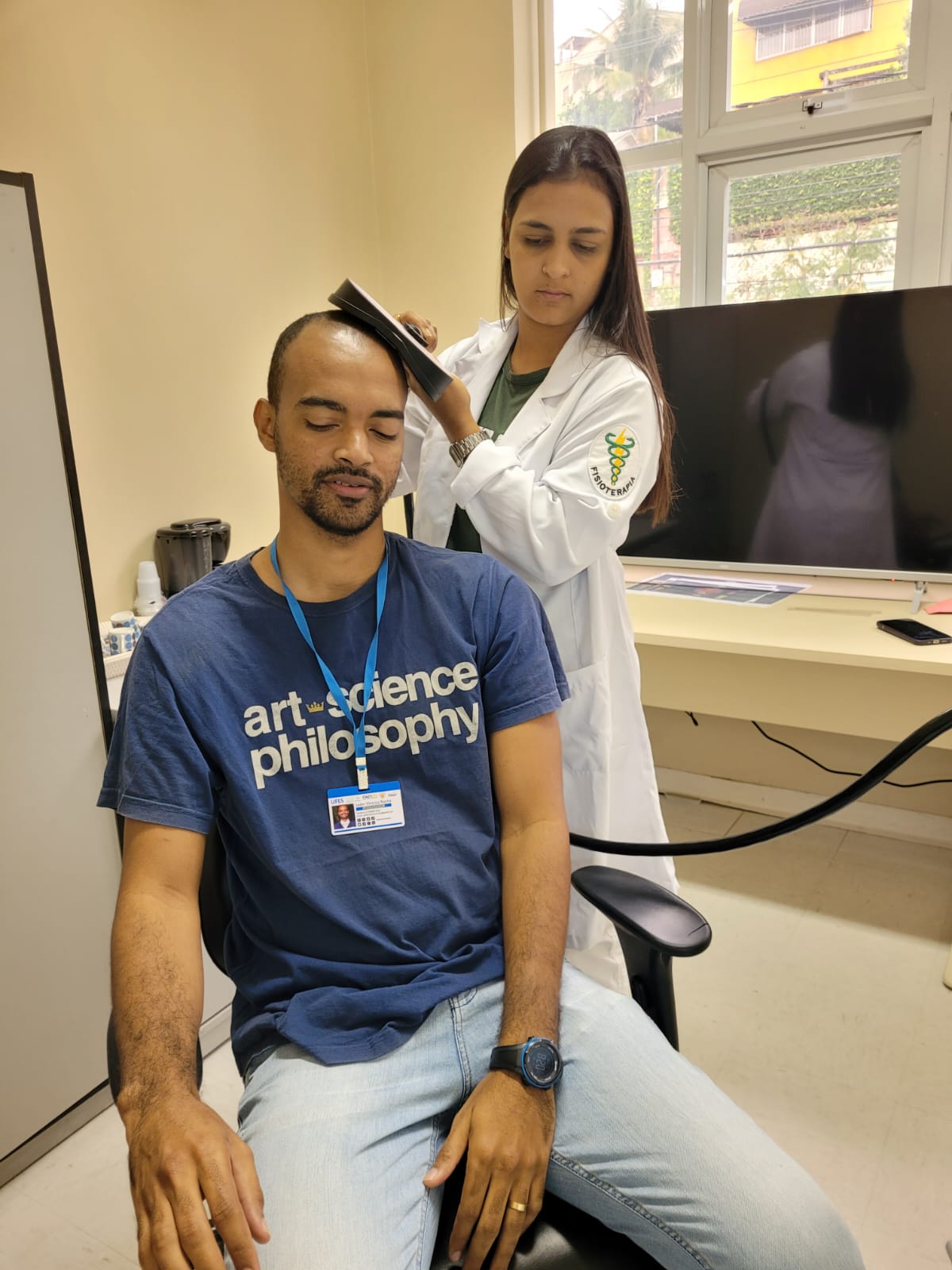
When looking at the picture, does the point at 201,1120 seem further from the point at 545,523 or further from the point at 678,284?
the point at 678,284

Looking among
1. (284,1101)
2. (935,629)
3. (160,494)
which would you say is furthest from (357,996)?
(160,494)

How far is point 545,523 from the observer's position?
129 centimetres

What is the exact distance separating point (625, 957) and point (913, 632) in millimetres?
1216

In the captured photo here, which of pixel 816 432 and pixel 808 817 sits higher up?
pixel 816 432

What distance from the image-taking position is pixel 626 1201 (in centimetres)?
90

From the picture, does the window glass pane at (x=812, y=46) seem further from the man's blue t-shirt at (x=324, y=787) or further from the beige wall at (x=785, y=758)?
the man's blue t-shirt at (x=324, y=787)

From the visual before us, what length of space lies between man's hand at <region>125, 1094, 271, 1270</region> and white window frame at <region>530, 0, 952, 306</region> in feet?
8.26

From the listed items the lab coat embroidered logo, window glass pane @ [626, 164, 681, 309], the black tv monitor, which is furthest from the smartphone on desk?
window glass pane @ [626, 164, 681, 309]

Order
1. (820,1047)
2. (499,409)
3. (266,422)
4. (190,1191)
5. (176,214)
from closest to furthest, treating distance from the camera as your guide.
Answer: (190,1191)
(266,422)
(499,409)
(820,1047)
(176,214)

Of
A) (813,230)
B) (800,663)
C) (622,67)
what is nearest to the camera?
(800,663)

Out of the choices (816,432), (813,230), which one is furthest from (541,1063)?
(813,230)

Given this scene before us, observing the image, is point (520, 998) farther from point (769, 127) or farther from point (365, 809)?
point (769, 127)

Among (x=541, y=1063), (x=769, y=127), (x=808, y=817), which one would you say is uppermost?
(x=769, y=127)

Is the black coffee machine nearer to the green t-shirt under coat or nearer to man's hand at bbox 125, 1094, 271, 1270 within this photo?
the green t-shirt under coat
